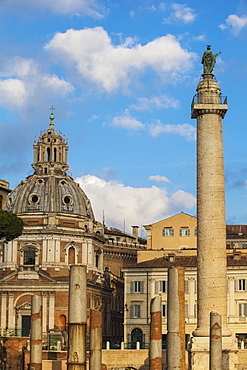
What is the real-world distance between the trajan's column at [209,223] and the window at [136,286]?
25.5 m

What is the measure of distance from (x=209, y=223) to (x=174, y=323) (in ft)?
25.7

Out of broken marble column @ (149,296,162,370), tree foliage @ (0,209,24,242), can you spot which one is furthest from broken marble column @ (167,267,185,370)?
tree foliage @ (0,209,24,242)

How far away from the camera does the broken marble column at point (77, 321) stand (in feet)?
86.9

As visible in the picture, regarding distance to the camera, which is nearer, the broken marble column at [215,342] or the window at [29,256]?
the broken marble column at [215,342]

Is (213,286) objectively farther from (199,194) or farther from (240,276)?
(240,276)

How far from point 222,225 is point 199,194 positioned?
201cm

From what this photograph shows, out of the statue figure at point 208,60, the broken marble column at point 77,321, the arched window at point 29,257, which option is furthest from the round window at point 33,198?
the broken marble column at point 77,321

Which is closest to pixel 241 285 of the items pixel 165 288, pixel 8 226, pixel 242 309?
pixel 242 309

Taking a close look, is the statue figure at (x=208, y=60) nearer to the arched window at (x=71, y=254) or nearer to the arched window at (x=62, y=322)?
the arched window at (x=62, y=322)

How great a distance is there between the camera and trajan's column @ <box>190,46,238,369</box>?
3900cm

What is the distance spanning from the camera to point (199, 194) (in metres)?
40.6

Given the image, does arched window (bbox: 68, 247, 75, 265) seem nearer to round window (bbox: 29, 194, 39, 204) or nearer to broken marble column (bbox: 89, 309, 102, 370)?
round window (bbox: 29, 194, 39, 204)

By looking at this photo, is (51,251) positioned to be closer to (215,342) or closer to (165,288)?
(165,288)

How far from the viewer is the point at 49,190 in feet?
250
